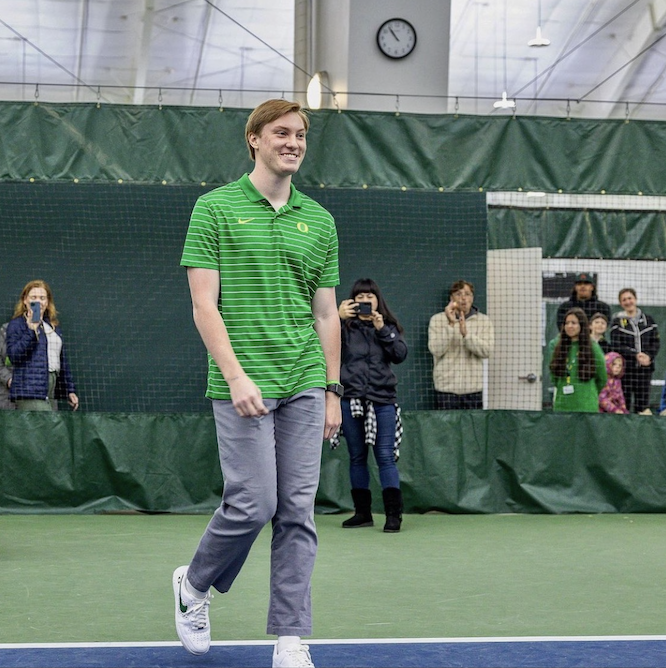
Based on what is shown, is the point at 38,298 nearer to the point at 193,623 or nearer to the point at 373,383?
the point at 373,383

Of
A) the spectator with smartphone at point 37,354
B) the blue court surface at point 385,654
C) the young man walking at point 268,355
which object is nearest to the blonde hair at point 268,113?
the young man walking at point 268,355

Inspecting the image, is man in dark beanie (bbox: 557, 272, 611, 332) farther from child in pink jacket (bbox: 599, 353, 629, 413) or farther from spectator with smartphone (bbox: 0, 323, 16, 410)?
spectator with smartphone (bbox: 0, 323, 16, 410)

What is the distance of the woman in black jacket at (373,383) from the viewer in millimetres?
7676

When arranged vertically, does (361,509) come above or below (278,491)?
below

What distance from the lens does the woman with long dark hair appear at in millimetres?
9031

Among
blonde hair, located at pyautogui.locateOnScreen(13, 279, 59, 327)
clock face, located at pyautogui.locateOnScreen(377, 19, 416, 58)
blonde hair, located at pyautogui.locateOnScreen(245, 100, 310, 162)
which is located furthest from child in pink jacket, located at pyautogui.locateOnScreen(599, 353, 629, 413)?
blonde hair, located at pyautogui.locateOnScreen(245, 100, 310, 162)

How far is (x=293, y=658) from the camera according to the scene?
3578mm

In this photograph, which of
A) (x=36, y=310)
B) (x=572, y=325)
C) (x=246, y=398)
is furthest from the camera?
(x=572, y=325)

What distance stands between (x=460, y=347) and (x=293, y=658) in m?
5.42

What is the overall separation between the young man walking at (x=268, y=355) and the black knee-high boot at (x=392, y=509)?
12.8 ft

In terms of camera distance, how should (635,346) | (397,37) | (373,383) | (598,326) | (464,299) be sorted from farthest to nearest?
1. (397,37)
2. (635,346)
3. (598,326)
4. (464,299)
5. (373,383)

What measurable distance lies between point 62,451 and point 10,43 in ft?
46.7

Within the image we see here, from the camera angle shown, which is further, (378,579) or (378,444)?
(378,444)

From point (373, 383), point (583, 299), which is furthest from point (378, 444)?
point (583, 299)
